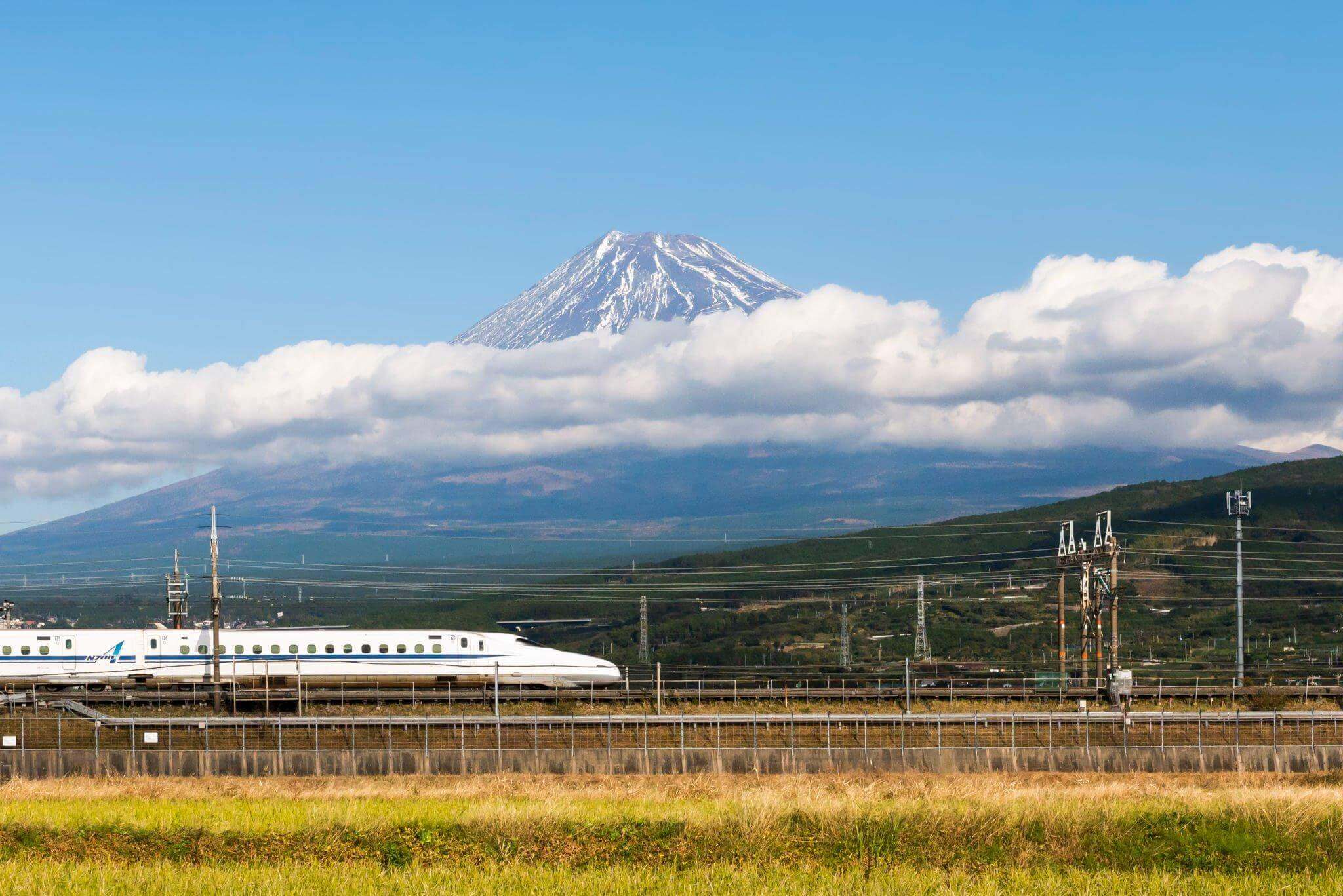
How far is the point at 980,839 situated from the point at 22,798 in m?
36.8

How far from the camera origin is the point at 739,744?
2940 inches

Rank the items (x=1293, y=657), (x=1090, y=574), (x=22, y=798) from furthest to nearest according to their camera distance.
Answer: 1. (x=1293, y=657)
2. (x=1090, y=574)
3. (x=22, y=798)

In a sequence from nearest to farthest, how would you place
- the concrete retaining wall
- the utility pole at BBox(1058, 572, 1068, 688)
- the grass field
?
the grass field, the concrete retaining wall, the utility pole at BBox(1058, 572, 1068, 688)

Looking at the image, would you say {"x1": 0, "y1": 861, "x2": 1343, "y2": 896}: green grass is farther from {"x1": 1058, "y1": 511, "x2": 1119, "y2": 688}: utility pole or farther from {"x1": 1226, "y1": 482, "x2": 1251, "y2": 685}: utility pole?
{"x1": 1226, "y1": 482, "x2": 1251, "y2": 685}: utility pole

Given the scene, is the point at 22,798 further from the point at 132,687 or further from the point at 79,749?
the point at 132,687

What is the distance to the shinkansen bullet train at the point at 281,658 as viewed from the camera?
90375 millimetres

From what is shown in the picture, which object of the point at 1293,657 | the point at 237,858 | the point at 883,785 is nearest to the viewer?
the point at 237,858

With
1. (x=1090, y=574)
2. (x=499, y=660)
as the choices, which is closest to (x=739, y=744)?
(x=499, y=660)

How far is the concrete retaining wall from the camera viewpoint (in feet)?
232

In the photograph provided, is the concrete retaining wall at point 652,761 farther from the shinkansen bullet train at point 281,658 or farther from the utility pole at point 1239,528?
the utility pole at point 1239,528

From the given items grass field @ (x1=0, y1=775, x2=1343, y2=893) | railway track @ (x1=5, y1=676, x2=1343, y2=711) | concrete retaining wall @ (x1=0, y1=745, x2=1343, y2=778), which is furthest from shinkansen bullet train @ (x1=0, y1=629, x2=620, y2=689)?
grass field @ (x1=0, y1=775, x2=1343, y2=893)

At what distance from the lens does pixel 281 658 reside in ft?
297

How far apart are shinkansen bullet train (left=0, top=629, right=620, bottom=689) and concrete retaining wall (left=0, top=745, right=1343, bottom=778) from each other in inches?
715

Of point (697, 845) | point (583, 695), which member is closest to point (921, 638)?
point (583, 695)
